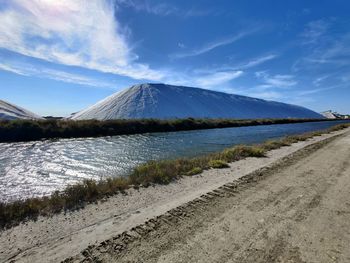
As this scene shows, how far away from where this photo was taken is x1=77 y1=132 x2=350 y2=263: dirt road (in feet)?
15.5

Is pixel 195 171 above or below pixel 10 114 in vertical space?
below

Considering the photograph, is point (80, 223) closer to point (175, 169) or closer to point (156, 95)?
point (175, 169)

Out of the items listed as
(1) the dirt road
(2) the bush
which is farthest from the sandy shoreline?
(2) the bush

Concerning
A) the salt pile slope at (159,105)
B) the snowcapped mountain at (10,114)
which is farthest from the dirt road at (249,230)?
the salt pile slope at (159,105)

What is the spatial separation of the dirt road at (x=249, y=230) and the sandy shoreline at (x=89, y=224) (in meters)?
0.43

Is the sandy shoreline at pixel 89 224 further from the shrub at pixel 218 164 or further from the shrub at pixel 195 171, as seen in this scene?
the shrub at pixel 218 164

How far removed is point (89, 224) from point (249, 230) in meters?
3.82

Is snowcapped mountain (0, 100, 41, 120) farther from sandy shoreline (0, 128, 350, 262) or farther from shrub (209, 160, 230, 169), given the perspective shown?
sandy shoreline (0, 128, 350, 262)

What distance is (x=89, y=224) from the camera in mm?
6309

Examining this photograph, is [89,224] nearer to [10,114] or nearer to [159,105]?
[10,114]

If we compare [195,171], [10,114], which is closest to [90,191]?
[195,171]

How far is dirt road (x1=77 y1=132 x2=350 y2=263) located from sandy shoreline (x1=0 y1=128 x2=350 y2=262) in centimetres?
43

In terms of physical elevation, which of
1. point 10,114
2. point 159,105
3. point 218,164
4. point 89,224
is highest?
point 159,105

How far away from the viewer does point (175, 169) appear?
11812 mm
